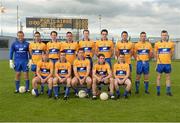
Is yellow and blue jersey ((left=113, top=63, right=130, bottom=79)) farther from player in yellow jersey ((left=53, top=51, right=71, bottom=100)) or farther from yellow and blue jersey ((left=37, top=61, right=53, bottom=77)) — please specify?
yellow and blue jersey ((left=37, top=61, right=53, bottom=77))

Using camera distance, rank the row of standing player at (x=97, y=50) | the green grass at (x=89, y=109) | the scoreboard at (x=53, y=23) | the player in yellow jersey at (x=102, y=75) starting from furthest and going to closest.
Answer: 1. the scoreboard at (x=53, y=23)
2. the row of standing player at (x=97, y=50)
3. the player in yellow jersey at (x=102, y=75)
4. the green grass at (x=89, y=109)

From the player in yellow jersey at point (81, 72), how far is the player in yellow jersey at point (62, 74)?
167 mm

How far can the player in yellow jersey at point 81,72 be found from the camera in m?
9.95

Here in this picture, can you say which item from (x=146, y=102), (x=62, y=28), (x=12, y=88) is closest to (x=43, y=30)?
(x=62, y=28)

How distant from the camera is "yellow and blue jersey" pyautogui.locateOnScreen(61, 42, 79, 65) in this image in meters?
10.8

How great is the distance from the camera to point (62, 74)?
10180mm

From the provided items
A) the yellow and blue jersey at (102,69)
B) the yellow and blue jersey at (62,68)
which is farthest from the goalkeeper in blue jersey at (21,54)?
the yellow and blue jersey at (102,69)

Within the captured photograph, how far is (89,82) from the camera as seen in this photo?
32.6ft

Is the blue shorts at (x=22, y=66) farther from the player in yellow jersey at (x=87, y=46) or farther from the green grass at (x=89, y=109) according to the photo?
the player in yellow jersey at (x=87, y=46)

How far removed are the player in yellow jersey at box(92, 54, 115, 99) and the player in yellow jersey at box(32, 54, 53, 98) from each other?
4.01 ft

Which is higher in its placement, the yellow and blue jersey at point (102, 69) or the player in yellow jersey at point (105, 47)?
the player in yellow jersey at point (105, 47)

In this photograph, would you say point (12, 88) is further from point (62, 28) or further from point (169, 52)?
point (62, 28)

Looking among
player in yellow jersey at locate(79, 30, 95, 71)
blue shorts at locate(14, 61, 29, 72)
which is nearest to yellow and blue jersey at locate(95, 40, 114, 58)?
player in yellow jersey at locate(79, 30, 95, 71)

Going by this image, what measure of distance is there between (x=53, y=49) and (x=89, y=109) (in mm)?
2975
